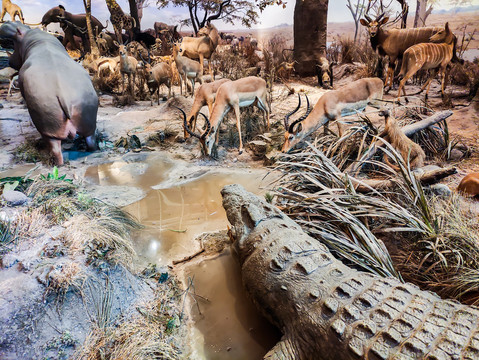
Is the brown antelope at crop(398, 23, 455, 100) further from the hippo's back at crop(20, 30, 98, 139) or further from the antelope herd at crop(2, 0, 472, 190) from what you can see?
the hippo's back at crop(20, 30, 98, 139)

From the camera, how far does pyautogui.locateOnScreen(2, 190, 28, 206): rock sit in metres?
2.22

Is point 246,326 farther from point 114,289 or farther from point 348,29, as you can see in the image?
point 348,29

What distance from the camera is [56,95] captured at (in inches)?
169

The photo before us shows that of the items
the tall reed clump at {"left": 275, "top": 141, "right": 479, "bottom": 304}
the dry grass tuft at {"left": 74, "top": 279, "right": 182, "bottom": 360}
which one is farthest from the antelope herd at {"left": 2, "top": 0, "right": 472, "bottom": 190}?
the dry grass tuft at {"left": 74, "top": 279, "right": 182, "bottom": 360}

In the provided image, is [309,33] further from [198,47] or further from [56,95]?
[56,95]

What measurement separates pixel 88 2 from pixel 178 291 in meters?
11.2

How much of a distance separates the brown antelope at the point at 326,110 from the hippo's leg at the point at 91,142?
329 centimetres

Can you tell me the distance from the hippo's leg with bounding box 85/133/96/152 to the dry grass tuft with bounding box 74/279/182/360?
382 centimetres

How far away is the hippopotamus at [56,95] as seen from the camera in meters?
4.26

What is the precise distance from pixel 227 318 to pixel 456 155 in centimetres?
324

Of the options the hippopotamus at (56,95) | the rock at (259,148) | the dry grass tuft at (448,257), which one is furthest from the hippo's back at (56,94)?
the dry grass tuft at (448,257)

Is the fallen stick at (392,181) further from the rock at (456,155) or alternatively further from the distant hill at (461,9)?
the distant hill at (461,9)

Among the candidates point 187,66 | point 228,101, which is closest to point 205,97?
point 228,101

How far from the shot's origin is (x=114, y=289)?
1.95 metres
